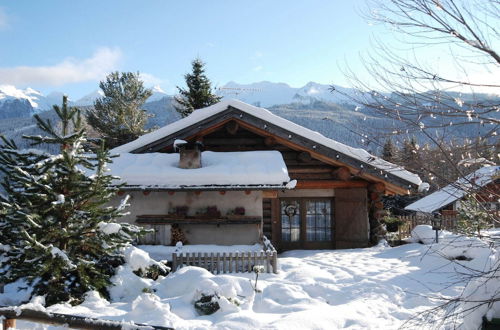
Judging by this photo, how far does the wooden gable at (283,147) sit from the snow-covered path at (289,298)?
13.3 ft

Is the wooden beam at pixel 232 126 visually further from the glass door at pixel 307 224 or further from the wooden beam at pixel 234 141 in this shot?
the glass door at pixel 307 224

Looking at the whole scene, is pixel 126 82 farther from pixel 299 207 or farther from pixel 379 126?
pixel 379 126

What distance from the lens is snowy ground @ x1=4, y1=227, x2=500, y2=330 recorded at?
6824 millimetres

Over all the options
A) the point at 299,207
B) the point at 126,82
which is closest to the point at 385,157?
the point at 299,207

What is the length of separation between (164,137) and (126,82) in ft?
78.9

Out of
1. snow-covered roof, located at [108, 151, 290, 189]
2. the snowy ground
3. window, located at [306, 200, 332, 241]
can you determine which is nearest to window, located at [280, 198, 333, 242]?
window, located at [306, 200, 332, 241]

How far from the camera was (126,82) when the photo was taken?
3628 cm

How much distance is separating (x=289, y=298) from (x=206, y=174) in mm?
4863

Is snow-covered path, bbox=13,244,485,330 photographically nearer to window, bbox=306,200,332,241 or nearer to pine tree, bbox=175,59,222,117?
window, bbox=306,200,332,241

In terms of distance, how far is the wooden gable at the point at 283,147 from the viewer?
14.4 m

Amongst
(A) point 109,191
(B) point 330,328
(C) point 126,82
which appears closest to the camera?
(B) point 330,328

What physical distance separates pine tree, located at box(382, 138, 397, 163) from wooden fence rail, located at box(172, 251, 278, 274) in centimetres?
688

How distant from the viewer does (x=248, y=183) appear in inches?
458

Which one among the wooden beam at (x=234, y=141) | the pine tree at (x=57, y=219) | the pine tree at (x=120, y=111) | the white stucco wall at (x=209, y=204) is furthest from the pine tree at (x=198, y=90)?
the pine tree at (x=57, y=219)
